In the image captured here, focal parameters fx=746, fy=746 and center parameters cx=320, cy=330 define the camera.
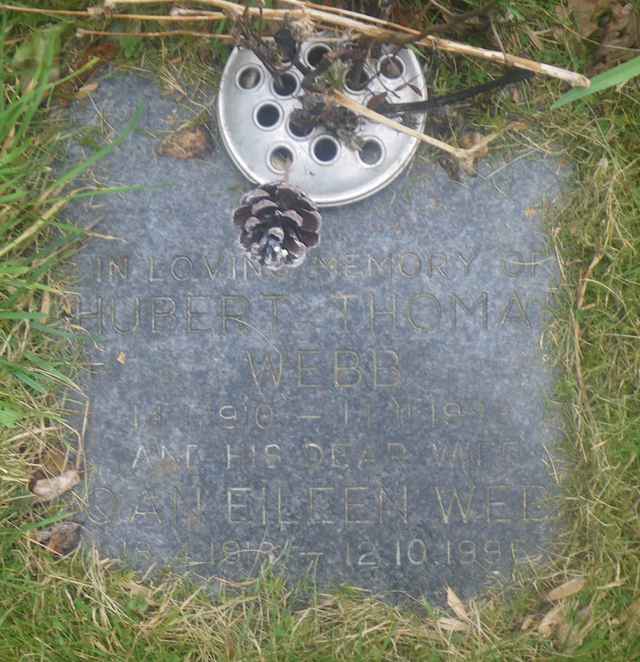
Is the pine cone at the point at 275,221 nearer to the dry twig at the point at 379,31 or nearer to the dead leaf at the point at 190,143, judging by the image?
the dead leaf at the point at 190,143

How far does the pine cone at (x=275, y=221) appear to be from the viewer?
1.63m

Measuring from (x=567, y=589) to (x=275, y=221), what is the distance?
1.13 meters

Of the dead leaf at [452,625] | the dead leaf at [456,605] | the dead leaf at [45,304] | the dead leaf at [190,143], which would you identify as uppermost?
the dead leaf at [190,143]

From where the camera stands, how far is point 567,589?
1817mm

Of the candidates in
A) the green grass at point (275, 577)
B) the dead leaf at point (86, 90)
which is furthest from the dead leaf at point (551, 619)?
the dead leaf at point (86, 90)

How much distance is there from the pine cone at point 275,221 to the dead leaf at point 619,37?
0.84 m

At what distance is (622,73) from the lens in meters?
1.66

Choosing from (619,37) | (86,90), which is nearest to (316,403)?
(86,90)

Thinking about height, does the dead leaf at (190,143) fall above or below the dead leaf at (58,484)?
above

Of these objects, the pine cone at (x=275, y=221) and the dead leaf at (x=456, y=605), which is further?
the dead leaf at (x=456, y=605)

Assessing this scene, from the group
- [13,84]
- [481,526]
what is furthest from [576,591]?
[13,84]

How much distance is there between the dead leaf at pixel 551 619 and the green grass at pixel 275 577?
0.01 meters

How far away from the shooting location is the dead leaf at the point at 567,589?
71.5 inches

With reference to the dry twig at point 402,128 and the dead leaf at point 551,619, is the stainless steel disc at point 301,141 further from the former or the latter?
the dead leaf at point 551,619
